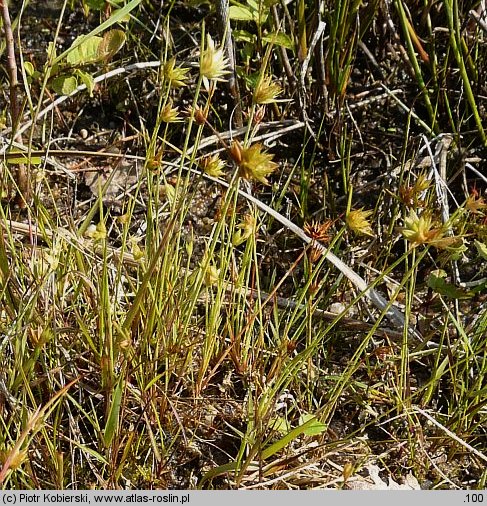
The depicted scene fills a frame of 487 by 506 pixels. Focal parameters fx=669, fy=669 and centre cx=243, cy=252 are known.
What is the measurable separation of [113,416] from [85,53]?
642mm

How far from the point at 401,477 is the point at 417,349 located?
216 millimetres

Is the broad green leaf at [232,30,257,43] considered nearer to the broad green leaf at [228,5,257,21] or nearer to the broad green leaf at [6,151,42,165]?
the broad green leaf at [228,5,257,21]

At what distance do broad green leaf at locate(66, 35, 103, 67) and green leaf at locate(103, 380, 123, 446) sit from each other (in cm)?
58

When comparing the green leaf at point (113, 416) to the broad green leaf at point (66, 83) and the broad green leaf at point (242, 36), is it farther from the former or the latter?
the broad green leaf at point (242, 36)

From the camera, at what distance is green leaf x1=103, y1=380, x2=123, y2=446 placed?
3.04 ft

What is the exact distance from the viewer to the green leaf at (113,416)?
3.04 feet

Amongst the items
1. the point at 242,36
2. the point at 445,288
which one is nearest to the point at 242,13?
the point at 242,36

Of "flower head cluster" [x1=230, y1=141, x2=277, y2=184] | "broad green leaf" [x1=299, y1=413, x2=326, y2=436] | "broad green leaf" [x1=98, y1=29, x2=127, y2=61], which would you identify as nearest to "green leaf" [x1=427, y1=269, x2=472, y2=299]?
"broad green leaf" [x1=299, y1=413, x2=326, y2=436]

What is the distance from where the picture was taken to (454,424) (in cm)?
113

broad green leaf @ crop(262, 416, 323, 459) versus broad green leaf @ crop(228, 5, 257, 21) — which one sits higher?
broad green leaf @ crop(228, 5, 257, 21)

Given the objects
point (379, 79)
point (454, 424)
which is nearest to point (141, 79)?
point (379, 79)

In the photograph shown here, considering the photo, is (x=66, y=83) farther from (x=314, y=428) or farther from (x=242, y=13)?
(x=314, y=428)
